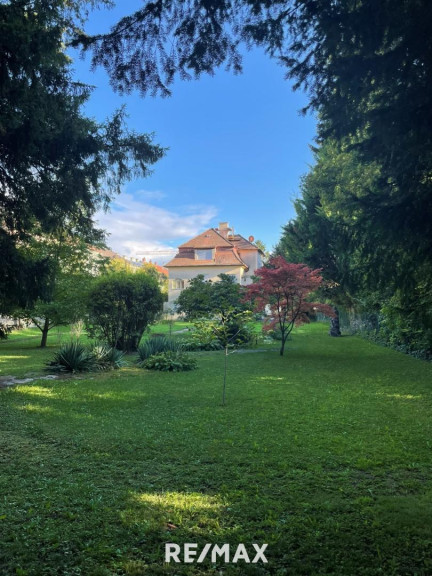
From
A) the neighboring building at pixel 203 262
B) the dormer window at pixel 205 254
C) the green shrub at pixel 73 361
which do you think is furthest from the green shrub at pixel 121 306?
the dormer window at pixel 205 254

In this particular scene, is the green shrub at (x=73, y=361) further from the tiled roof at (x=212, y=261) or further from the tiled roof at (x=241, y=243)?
the tiled roof at (x=241, y=243)

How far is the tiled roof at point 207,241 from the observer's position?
36.4m

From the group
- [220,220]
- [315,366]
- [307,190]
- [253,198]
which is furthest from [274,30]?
[220,220]

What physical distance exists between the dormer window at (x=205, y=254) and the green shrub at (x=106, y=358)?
2661cm

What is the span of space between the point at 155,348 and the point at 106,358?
1.44 meters

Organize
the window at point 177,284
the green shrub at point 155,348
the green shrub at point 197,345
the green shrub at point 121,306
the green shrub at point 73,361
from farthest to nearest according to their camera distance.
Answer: the window at point 177,284
the green shrub at point 197,345
the green shrub at point 121,306
the green shrub at point 155,348
the green shrub at point 73,361

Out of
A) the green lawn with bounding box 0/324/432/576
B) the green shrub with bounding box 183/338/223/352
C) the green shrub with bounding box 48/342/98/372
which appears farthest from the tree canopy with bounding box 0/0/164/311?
the green shrub with bounding box 183/338/223/352

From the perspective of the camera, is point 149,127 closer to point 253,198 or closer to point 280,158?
point 280,158

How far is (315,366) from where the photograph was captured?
33.8ft

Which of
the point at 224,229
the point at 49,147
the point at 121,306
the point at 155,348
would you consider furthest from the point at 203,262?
the point at 49,147

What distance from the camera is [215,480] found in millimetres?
3295

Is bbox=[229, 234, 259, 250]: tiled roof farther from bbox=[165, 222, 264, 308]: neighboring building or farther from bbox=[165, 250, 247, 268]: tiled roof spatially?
bbox=[165, 250, 247, 268]: tiled roof

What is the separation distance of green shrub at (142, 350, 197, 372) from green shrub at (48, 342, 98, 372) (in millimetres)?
1393

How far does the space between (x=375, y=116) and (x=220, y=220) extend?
40925mm
